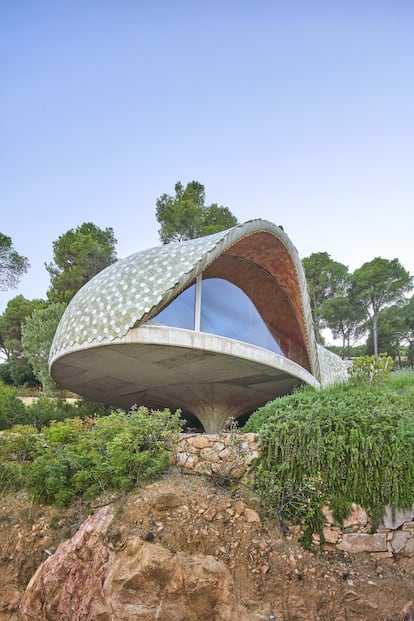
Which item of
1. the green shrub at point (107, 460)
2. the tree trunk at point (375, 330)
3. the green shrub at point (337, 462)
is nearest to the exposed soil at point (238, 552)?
the green shrub at point (107, 460)

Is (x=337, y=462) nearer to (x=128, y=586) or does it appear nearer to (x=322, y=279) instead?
(x=128, y=586)

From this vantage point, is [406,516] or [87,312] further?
[87,312]

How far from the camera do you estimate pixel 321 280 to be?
31.9 meters

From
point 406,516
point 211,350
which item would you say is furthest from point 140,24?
point 406,516

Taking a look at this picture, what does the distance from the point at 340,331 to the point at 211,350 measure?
27502 millimetres

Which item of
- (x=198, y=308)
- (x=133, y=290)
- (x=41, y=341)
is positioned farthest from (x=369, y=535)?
(x=41, y=341)

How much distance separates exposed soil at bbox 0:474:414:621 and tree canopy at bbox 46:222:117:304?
59.3 feet

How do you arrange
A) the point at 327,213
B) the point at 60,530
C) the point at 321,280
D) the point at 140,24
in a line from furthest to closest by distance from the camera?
the point at 321,280 → the point at 327,213 → the point at 140,24 → the point at 60,530

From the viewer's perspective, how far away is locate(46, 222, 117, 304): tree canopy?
2220 centimetres

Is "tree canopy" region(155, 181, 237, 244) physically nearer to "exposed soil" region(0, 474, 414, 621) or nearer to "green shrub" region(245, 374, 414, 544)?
"green shrub" region(245, 374, 414, 544)

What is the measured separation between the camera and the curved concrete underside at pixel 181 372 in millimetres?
8750

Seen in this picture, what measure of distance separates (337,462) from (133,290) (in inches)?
237

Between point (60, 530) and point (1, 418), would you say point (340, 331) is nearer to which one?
point (1, 418)

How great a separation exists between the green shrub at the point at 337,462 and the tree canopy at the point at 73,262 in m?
18.9
